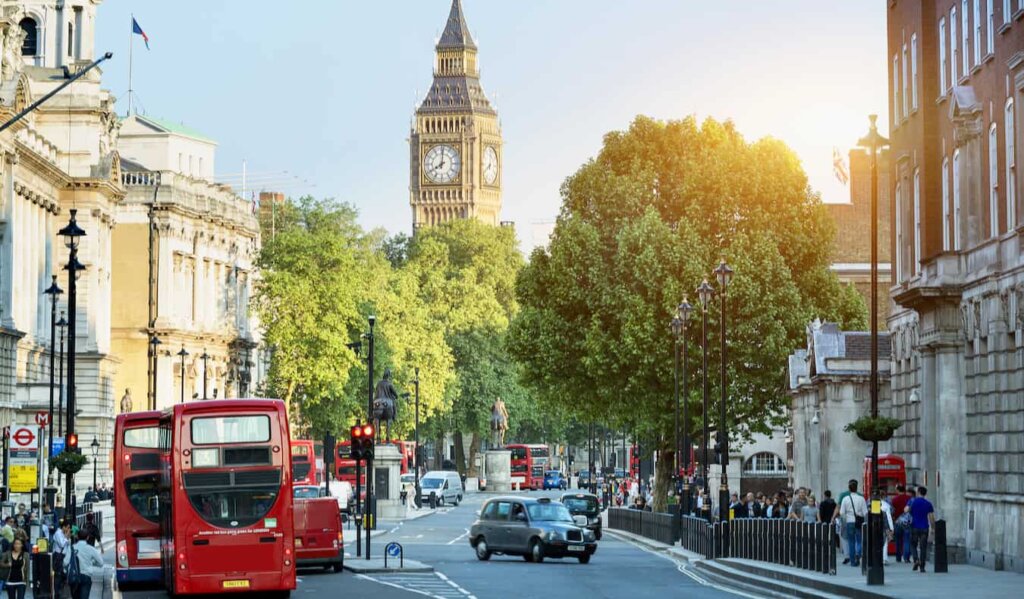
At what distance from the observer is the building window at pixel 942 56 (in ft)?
152

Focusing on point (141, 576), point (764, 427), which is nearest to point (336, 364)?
point (764, 427)

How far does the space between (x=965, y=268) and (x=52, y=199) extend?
6662cm

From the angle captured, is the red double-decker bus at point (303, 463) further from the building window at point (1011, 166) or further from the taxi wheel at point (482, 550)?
the building window at point (1011, 166)

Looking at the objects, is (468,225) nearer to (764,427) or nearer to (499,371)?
(499,371)

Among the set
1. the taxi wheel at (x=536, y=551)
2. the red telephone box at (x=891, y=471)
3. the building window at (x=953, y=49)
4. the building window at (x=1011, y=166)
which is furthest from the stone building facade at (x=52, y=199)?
the building window at (x=1011, y=166)

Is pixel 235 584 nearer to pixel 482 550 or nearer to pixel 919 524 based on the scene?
pixel 919 524

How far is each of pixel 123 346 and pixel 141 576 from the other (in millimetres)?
83297

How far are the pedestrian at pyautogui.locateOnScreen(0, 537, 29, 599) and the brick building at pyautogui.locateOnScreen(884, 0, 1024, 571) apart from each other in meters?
17.8

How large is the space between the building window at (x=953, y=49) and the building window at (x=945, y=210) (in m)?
1.87

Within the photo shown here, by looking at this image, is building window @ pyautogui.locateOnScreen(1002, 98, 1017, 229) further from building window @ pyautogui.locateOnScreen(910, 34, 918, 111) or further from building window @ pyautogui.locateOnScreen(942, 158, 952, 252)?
building window @ pyautogui.locateOnScreen(910, 34, 918, 111)

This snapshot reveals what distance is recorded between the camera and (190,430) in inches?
1371

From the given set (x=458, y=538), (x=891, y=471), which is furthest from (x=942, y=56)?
(x=458, y=538)

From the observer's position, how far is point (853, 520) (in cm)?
4212

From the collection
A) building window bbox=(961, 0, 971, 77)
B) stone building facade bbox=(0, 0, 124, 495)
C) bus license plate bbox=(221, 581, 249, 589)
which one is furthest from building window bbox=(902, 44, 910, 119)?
stone building facade bbox=(0, 0, 124, 495)
